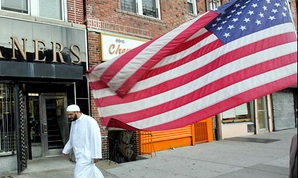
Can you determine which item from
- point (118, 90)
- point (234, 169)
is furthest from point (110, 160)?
point (118, 90)

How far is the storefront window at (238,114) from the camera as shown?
49.4 ft

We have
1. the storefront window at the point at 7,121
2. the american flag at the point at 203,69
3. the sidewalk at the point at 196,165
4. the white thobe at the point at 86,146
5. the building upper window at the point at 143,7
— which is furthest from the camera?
the building upper window at the point at 143,7

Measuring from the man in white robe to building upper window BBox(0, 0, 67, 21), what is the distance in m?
4.81

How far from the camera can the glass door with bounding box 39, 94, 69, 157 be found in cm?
1040

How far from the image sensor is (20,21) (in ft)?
28.4

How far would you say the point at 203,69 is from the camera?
4059mm

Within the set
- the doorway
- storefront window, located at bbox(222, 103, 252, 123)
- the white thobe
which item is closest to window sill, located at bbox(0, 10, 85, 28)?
the doorway

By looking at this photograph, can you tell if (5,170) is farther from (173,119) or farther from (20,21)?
(173,119)

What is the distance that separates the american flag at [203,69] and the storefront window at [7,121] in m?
5.03

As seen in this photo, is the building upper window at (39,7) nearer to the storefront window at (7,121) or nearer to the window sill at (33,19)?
the window sill at (33,19)

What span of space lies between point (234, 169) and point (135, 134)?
3.49 metres

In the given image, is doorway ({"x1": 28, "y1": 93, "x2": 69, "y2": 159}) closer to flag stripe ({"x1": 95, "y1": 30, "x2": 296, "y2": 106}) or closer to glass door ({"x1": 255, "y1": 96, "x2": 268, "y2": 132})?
flag stripe ({"x1": 95, "y1": 30, "x2": 296, "y2": 106})

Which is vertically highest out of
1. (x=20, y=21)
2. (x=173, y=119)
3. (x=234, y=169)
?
(x=20, y=21)

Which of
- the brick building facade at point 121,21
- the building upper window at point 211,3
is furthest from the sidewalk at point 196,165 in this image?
the building upper window at point 211,3
